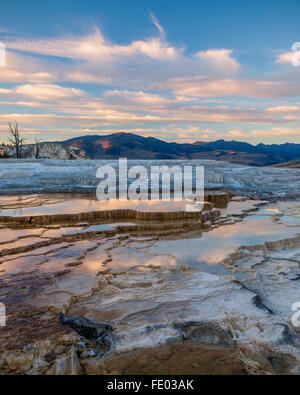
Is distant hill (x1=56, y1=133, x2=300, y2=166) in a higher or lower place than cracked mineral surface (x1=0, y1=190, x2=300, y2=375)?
higher

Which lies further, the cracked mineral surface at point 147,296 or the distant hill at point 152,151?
the distant hill at point 152,151

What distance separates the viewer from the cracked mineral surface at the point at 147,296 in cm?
252

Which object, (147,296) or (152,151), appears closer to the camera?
(147,296)

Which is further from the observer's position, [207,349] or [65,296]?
[65,296]

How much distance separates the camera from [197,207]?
8.25 m

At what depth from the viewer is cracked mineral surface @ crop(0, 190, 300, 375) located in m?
2.52

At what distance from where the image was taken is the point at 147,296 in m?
3.61

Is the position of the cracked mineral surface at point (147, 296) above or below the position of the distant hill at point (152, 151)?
below

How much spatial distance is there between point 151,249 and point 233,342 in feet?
9.55

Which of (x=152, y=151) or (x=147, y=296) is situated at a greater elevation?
(x=152, y=151)

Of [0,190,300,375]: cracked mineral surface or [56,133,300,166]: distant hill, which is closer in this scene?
[0,190,300,375]: cracked mineral surface
